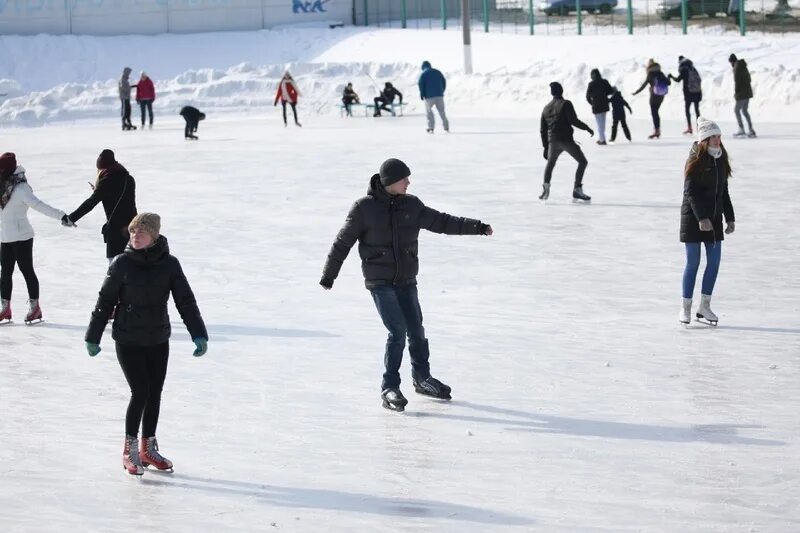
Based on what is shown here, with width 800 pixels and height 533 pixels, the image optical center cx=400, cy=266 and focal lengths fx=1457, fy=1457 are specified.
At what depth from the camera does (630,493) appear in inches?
256

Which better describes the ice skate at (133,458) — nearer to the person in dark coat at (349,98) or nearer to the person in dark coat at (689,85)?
the person in dark coat at (689,85)

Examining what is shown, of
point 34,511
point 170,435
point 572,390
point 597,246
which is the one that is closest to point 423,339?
point 572,390

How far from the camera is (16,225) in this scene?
35.6ft

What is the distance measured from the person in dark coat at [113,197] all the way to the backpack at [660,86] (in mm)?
15238

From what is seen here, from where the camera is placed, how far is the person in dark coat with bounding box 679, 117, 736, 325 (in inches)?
394

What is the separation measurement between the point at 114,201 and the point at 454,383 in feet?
11.1

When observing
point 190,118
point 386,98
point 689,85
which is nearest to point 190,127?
point 190,118

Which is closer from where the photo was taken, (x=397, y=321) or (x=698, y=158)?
(x=397, y=321)

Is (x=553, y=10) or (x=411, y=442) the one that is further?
(x=553, y=10)

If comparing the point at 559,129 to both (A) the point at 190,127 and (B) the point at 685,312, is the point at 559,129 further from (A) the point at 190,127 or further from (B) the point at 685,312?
(A) the point at 190,127

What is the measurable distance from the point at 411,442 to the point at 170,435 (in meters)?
1.30

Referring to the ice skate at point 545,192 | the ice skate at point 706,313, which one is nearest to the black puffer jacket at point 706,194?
the ice skate at point 706,313

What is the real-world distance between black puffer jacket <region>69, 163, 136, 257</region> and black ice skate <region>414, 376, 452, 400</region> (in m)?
3.29

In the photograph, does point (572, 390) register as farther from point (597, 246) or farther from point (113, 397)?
point (597, 246)
